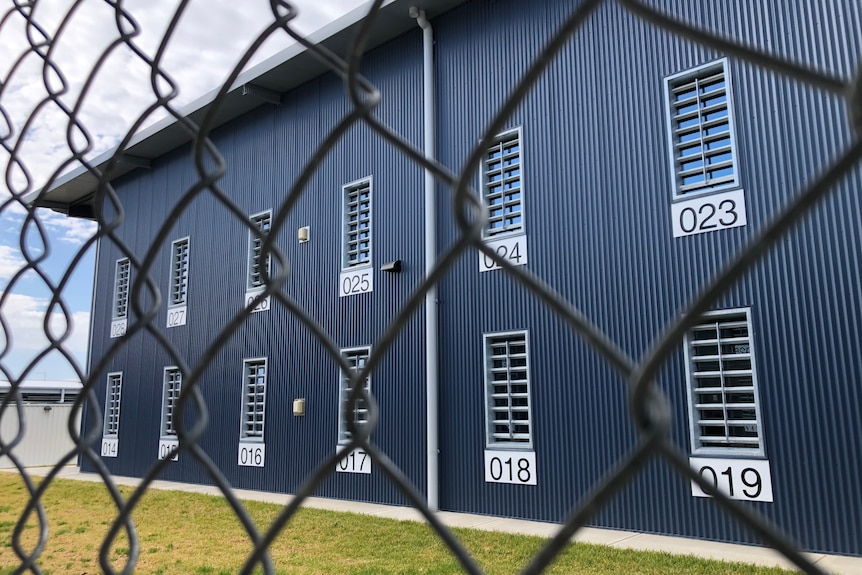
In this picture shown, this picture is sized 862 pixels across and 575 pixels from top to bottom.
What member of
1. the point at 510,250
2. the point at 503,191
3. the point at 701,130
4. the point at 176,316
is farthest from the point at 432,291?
the point at 176,316

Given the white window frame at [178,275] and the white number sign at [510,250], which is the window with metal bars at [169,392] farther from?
the white number sign at [510,250]

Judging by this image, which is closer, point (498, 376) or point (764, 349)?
point (764, 349)

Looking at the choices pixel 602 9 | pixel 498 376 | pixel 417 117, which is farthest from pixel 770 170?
pixel 417 117

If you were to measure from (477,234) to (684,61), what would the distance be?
7.01 metres

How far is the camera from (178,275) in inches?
511

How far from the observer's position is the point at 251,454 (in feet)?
34.2

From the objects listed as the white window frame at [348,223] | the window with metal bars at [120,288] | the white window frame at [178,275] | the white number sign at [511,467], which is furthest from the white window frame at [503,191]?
the window with metal bars at [120,288]

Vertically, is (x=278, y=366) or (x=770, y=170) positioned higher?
(x=770, y=170)

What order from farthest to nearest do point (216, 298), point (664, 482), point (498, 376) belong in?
point (216, 298) < point (498, 376) < point (664, 482)

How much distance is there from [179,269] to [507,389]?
326 inches

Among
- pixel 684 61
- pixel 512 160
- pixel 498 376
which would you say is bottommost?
pixel 498 376

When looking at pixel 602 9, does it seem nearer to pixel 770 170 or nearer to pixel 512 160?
pixel 512 160

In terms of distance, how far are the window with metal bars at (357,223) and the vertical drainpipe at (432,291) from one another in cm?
135

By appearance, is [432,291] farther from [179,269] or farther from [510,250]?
[179,269]
